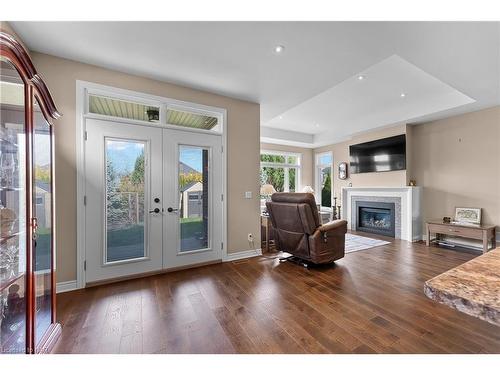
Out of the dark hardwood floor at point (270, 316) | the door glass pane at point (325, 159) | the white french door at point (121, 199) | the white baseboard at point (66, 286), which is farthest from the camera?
the door glass pane at point (325, 159)

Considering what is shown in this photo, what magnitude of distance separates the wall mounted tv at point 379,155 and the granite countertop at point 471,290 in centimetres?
507

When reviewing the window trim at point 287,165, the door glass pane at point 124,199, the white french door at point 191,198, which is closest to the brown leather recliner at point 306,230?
the white french door at point 191,198

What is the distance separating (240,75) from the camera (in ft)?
9.36

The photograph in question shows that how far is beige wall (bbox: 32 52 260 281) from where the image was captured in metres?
2.47

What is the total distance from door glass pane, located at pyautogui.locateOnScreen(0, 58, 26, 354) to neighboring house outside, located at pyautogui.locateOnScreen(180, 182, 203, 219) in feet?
5.94

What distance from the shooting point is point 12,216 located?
143 centimetres

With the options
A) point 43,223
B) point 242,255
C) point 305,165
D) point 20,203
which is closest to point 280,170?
point 305,165

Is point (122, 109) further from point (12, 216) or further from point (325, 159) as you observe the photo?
point (325, 159)

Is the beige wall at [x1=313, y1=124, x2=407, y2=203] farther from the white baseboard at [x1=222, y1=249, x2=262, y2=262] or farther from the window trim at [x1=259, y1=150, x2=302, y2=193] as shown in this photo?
the white baseboard at [x1=222, y1=249, x2=262, y2=262]

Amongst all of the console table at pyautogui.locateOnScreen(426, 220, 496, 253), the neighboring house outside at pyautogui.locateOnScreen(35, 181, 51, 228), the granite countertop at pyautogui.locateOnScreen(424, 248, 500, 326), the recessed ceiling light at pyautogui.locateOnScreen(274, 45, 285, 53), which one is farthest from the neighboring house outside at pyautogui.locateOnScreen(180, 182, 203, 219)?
the console table at pyautogui.locateOnScreen(426, 220, 496, 253)

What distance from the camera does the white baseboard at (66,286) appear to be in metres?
2.44

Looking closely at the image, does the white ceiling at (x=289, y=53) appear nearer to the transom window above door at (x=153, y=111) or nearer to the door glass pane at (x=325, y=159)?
the transom window above door at (x=153, y=111)

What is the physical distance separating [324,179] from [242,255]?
15.6 ft
